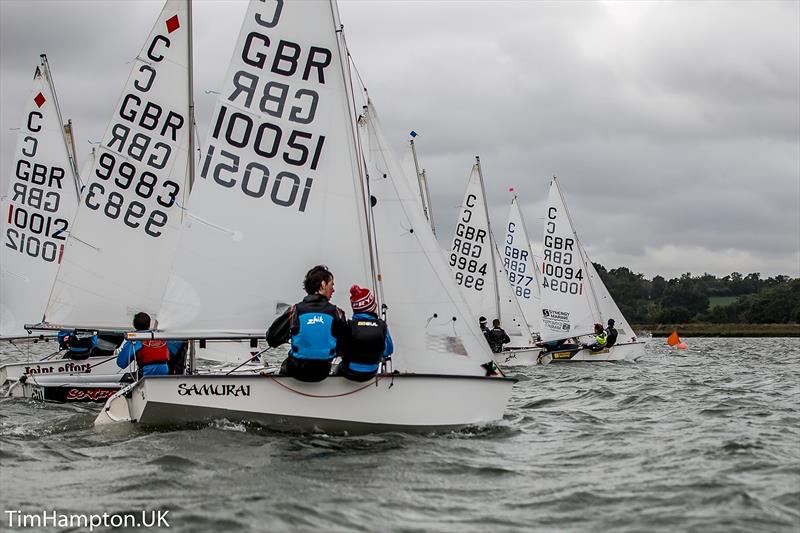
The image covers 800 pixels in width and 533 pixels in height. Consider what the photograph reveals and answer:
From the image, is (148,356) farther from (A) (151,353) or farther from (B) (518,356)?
(B) (518,356)

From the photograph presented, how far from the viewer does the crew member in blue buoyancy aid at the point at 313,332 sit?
9.13m

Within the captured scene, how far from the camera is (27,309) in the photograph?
17625 mm

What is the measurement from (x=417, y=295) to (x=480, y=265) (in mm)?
18132

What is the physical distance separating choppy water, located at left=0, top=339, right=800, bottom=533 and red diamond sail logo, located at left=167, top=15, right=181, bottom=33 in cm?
530

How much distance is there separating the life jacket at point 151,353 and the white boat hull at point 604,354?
17.4m

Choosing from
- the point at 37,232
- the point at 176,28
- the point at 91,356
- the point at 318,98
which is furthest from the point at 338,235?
the point at 37,232

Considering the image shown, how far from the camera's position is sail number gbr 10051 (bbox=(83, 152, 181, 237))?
13688 millimetres

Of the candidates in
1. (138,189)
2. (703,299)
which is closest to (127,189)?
(138,189)

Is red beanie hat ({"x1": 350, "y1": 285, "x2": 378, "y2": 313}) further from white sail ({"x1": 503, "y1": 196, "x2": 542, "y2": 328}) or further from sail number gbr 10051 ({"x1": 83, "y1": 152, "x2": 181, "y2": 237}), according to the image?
white sail ({"x1": 503, "y1": 196, "x2": 542, "y2": 328})

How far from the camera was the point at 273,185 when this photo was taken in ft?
34.3

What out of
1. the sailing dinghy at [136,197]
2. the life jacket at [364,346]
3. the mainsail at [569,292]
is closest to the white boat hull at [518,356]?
the mainsail at [569,292]

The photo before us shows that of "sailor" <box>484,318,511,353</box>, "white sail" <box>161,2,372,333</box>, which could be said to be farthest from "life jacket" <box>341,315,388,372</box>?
"sailor" <box>484,318,511,353</box>

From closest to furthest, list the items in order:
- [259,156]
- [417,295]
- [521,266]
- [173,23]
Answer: [417,295] < [259,156] < [173,23] < [521,266]

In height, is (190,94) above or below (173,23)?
below
